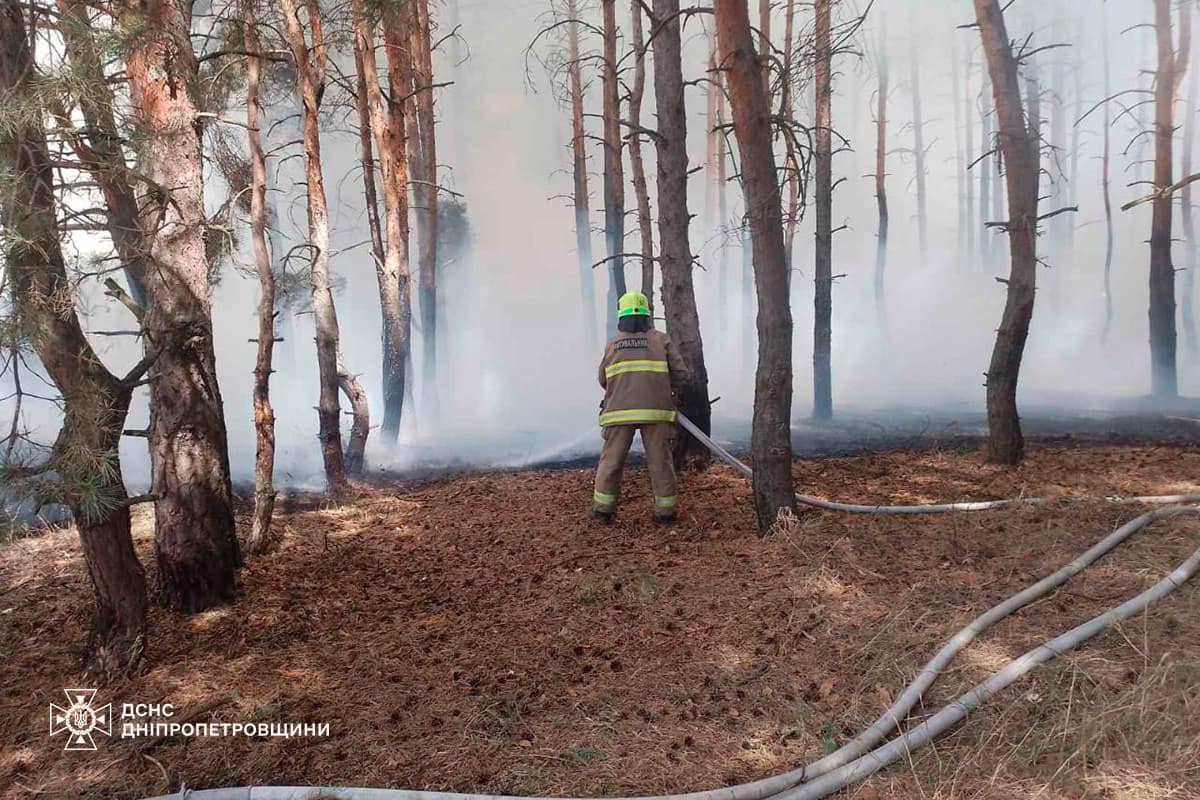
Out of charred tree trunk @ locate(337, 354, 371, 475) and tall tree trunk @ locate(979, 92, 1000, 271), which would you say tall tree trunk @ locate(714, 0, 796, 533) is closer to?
charred tree trunk @ locate(337, 354, 371, 475)

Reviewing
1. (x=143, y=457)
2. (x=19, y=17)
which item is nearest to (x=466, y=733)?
(x=19, y=17)

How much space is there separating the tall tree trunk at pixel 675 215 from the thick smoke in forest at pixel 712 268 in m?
Answer: 5.35

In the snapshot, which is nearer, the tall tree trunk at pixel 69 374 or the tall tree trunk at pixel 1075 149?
the tall tree trunk at pixel 69 374

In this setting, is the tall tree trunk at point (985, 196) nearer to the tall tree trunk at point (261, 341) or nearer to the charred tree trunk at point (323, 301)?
the charred tree trunk at point (323, 301)

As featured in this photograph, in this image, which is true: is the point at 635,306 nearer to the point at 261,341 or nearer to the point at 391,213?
the point at 261,341

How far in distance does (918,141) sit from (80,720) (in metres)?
27.1

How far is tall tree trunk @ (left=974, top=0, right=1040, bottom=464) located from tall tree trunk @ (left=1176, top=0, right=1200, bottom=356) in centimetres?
1236

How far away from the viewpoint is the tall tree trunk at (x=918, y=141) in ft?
74.8

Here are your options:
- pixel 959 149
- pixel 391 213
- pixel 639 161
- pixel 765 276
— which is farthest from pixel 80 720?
pixel 959 149

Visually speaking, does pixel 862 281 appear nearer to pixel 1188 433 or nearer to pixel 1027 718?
pixel 1188 433

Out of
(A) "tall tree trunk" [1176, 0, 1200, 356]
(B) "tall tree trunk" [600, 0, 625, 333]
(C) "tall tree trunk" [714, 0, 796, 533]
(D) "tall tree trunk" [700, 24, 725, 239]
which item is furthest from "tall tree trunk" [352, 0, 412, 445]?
(A) "tall tree trunk" [1176, 0, 1200, 356]

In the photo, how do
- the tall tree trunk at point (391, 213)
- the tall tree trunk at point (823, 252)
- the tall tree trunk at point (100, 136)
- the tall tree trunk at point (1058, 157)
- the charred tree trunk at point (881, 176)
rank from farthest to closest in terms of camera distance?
the tall tree trunk at point (1058, 157) → the charred tree trunk at point (881, 176) → the tall tree trunk at point (823, 252) → the tall tree trunk at point (391, 213) → the tall tree trunk at point (100, 136)

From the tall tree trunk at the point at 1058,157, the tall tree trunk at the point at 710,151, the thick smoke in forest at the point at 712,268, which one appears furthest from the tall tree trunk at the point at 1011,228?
the tall tree trunk at the point at 1058,157

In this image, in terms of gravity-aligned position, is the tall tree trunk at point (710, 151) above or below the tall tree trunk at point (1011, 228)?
above
